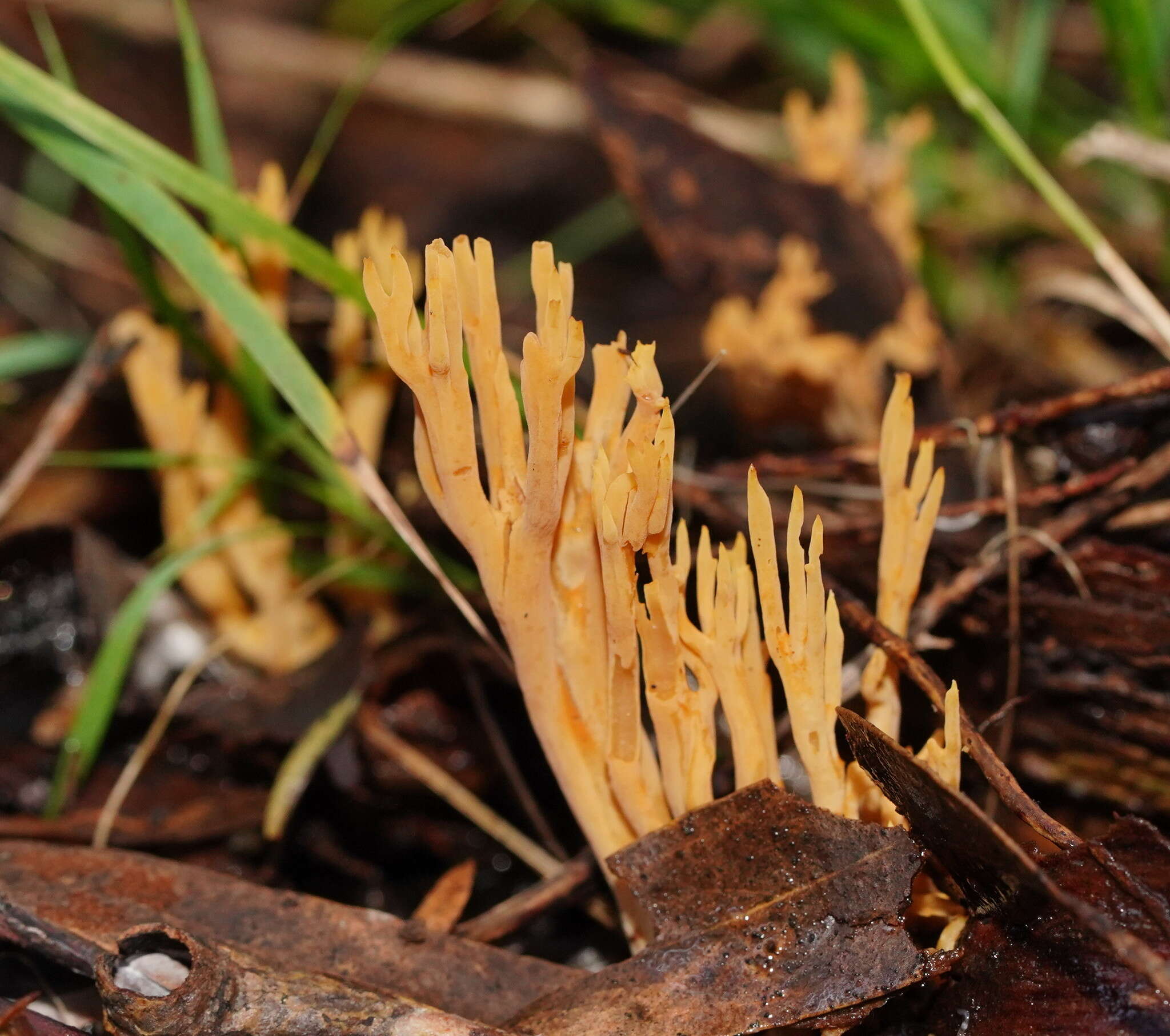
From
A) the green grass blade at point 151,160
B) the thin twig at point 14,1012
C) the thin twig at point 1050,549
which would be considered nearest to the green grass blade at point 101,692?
the green grass blade at point 151,160

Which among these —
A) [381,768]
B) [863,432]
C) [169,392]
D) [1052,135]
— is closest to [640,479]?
[381,768]

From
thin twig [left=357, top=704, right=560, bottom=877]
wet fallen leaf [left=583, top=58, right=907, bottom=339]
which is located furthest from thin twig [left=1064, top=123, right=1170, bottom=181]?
thin twig [left=357, top=704, right=560, bottom=877]

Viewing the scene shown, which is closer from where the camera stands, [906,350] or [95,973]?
[95,973]

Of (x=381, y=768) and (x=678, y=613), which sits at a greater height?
(x=678, y=613)

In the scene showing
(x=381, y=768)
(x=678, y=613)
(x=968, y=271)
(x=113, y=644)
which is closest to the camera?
(x=678, y=613)

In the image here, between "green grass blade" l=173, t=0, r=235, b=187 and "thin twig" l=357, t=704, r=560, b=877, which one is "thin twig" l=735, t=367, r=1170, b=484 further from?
"green grass blade" l=173, t=0, r=235, b=187

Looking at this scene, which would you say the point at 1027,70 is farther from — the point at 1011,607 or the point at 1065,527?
the point at 1011,607

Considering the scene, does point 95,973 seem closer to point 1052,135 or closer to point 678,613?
point 678,613
